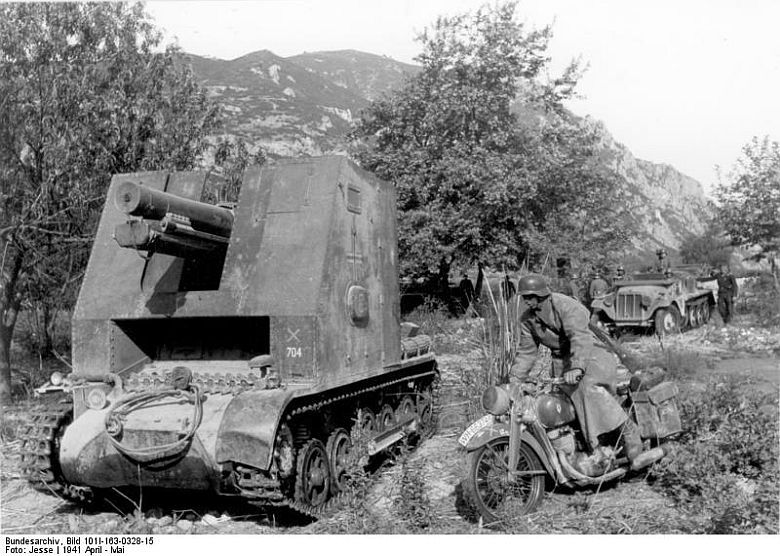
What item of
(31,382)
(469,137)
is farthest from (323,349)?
(469,137)

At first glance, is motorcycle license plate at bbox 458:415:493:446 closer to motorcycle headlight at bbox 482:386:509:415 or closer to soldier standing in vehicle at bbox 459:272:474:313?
motorcycle headlight at bbox 482:386:509:415

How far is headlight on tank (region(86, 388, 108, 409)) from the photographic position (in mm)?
6008

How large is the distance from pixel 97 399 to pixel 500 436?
117 inches

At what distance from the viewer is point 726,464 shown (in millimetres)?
6316

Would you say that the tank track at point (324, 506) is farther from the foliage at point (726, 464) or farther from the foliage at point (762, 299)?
the foliage at point (762, 299)

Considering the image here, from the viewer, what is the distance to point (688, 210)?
309 feet

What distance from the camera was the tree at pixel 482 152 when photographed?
1986cm

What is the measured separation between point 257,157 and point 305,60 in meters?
12.2

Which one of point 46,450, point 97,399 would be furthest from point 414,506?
point 46,450

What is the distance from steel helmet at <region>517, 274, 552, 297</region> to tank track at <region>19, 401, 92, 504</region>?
11.7 ft

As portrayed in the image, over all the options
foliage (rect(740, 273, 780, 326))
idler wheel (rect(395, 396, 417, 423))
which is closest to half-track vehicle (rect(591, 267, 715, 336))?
foliage (rect(740, 273, 780, 326))

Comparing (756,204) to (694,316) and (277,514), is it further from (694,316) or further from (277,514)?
(277,514)

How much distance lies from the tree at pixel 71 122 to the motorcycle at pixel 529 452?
21.5ft

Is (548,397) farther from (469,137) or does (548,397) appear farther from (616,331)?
(469,137)
